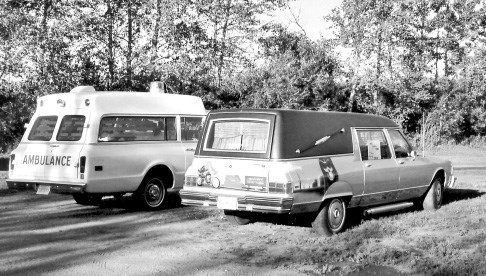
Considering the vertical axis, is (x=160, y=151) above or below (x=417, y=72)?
below

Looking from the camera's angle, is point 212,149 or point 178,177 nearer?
point 212,149

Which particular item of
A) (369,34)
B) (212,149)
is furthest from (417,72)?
(212,149)

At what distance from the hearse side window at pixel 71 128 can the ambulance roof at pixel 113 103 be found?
0.58ft

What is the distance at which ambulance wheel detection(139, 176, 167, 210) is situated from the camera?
39.1ft

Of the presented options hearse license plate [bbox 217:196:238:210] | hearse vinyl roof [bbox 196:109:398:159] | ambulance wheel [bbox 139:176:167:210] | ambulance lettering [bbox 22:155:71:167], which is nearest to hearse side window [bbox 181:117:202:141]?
ambulance wheel [bbox 139:176:167:210]

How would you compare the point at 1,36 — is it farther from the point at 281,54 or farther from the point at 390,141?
the point at 390,141

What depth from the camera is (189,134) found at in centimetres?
1283

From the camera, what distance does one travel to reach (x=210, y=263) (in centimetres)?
727

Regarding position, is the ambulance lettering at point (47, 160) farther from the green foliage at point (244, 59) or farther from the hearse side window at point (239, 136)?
the green foliage at point (244, 59)

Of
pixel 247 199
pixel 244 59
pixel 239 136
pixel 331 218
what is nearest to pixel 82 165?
pixel 239 136

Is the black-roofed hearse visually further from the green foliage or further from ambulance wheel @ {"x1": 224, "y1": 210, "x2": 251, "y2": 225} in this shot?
the green foliage

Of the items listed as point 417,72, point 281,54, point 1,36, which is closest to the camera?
point 1,36

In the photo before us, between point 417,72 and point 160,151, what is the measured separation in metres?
25.8

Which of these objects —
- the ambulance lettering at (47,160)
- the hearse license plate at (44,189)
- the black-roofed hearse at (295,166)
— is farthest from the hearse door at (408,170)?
the hearse license plate at (44,189)
